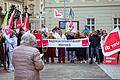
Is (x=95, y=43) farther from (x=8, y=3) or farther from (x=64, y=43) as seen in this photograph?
(x=8, y=3)

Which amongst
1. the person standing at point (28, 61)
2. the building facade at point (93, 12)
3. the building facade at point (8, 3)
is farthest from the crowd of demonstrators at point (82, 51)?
the building facade at point (8, 3)

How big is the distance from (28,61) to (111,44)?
14.0m

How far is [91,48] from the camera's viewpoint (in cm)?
2145

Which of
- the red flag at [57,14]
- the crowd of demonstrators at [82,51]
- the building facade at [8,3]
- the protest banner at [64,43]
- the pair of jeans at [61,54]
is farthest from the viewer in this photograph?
the building facade at [8,3]

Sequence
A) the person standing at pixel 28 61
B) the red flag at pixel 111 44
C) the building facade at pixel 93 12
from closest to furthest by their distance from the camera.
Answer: the person standing at pixel 28 61 → the red flag at pixel 111 44 → the building facade at pixel 93 12

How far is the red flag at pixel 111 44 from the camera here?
20391mm

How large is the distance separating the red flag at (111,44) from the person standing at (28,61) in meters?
13.6

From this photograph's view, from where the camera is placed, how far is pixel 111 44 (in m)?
20.7

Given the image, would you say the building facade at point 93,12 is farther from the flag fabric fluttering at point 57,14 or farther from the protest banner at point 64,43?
the protest banner at point 64,43

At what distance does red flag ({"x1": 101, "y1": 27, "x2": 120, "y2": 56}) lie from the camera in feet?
66.9

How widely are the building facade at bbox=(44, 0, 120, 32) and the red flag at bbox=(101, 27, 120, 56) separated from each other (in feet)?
55.2

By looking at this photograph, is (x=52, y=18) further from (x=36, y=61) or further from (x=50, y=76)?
(x=36, y=61)

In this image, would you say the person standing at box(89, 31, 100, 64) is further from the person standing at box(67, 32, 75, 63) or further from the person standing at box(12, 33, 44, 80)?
the person standing at box(12, 33, 44, 80)

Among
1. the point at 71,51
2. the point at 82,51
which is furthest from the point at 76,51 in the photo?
the point at 71,51
